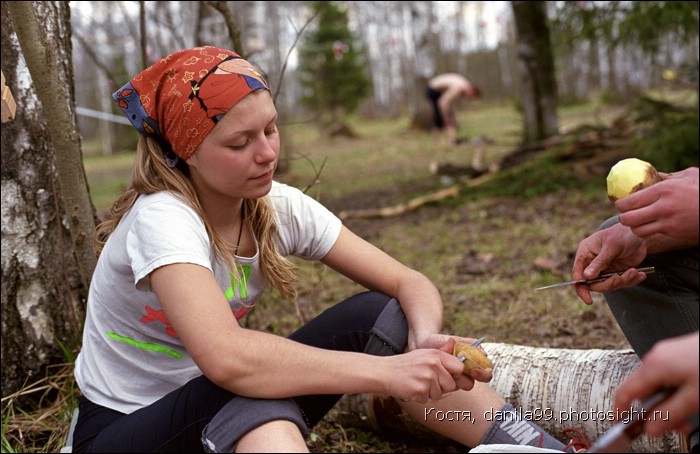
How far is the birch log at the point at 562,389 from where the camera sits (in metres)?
2.21

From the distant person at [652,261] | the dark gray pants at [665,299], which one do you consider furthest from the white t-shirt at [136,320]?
the dark gray pants at [665,299]

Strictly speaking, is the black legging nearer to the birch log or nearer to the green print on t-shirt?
the green print on t-shirt

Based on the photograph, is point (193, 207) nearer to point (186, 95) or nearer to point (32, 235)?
point (186, 95)

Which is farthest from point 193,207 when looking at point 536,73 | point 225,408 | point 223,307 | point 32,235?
point 536,73

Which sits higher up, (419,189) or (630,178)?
(630,178)

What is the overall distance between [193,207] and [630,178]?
1061 millimetres

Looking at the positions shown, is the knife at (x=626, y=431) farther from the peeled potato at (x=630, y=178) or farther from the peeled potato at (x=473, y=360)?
the peeled potato at (x=630, y=178)

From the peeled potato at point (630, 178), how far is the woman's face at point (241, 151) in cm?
83

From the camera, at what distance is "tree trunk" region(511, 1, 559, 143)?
7887 millimetres

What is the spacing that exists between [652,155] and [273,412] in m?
4.84

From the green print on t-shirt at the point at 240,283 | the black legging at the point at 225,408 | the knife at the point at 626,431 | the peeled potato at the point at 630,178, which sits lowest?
the black legging at the point at 225,408

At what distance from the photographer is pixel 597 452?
4.06 feet

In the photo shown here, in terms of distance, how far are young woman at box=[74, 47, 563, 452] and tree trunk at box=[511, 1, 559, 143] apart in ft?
21.0

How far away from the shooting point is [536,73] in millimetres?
8117
